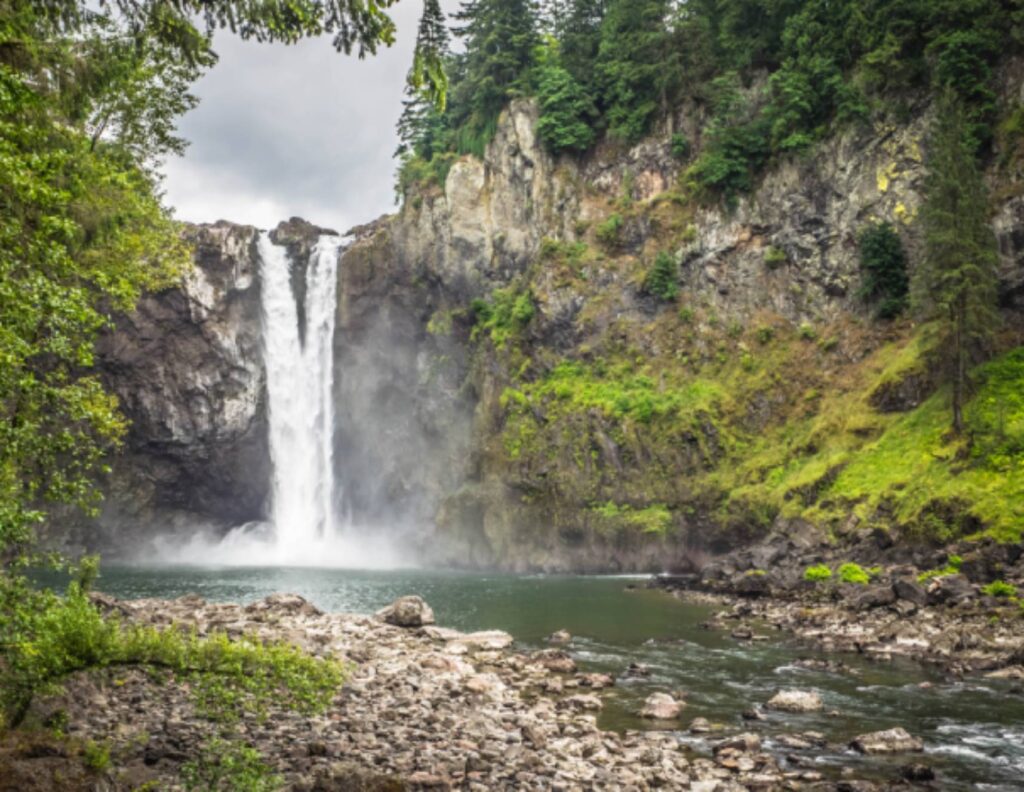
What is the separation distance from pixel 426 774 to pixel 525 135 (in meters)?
54.5

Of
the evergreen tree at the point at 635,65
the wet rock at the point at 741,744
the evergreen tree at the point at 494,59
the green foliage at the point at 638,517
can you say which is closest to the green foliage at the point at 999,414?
the green foliage at the point at 638,517

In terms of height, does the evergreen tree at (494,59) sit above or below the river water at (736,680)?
above

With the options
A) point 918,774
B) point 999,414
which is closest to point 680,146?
point 999,414

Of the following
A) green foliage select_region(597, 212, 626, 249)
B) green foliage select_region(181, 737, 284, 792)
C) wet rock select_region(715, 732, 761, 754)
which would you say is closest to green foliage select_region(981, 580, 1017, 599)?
wet rock select_region(715, 732, 761, 754)

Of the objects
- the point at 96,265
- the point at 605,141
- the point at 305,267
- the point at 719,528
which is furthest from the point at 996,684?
the point at 305,267

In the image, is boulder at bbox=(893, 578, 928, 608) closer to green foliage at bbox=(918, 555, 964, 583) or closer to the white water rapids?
green foliage at bbox=(918, 555, 964, 583)

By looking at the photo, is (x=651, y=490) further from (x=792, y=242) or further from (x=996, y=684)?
(x=996, y=684)

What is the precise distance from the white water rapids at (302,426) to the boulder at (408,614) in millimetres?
35837

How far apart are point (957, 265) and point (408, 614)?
27160 mm

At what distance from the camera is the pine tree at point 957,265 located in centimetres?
3180

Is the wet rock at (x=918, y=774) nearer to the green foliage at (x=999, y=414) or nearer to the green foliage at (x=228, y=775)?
the green foliage at (x=228, y=775)

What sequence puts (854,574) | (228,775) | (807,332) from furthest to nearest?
1. (807,332)
2. (854,574)
3. (228,775)

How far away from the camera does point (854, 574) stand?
28047 millimetres

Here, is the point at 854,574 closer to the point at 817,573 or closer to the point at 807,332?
the point at 817,573
